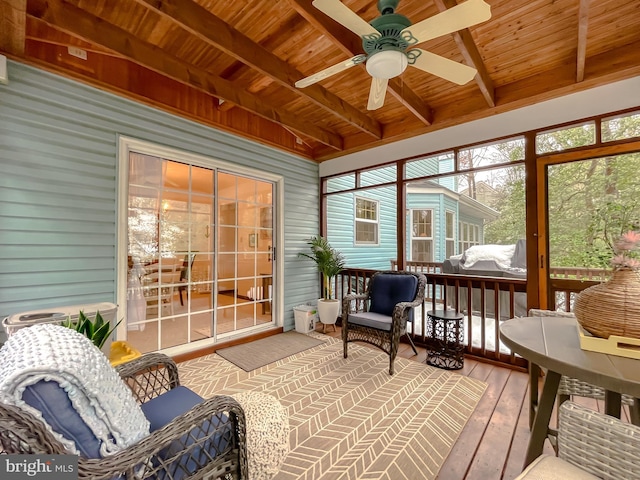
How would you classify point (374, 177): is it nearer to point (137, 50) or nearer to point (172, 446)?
point (137, 50)

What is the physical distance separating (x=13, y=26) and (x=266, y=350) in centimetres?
373

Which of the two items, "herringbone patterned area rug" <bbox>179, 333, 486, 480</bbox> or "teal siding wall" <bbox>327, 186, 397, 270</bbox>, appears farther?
A: "teal siding wall" <bbox>327, 186, 397, 270</bbox>

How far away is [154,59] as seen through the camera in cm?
271

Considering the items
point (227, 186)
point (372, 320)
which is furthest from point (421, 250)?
point (227, 186)

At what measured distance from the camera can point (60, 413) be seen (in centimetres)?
85

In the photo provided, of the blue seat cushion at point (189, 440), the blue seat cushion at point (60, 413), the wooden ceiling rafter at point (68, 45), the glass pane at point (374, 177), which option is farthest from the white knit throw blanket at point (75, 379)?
the glass pane at point (374, 177)

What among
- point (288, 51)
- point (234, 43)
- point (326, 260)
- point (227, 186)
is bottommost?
point (326, 260)

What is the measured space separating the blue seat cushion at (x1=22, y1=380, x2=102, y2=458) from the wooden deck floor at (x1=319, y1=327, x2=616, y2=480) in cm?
179

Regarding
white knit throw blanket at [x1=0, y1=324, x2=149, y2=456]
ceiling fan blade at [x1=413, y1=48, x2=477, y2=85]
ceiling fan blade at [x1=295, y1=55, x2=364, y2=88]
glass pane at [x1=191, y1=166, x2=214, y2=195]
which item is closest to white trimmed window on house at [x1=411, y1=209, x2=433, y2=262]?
glass pane at [x1=191, y1=166, x2=214, y2=195]

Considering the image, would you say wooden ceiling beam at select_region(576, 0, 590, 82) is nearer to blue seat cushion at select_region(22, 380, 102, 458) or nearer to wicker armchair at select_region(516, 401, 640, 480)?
wicker armchair at select_region(516, 401, 640, 480)

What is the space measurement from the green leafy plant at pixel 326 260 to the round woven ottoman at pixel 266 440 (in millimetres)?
3005

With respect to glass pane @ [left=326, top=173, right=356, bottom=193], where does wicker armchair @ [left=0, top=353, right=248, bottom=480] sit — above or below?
below

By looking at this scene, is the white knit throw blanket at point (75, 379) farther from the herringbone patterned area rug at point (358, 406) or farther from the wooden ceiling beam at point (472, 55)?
the wooden ceiling beam at point (472, 55)

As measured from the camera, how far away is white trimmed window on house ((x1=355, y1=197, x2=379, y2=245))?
6772 mm
